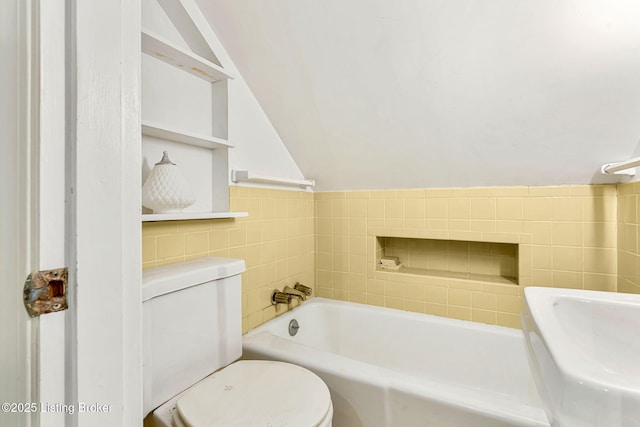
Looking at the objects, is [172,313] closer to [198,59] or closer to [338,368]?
[338,368]

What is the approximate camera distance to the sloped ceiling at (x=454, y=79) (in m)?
1.13

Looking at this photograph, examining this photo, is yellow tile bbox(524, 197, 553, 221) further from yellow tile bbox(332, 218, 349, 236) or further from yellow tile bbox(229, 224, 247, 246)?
yellow tile bbox(229, 224, 247, 246)

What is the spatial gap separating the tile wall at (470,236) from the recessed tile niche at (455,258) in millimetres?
107

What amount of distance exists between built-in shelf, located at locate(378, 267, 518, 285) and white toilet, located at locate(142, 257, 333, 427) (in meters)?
1.15

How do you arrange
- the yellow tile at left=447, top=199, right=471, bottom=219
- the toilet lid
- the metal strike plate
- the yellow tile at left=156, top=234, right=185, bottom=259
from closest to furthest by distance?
the metal strike plate → the toilet lid → the yellow tile at left=156, top=234, right=185, bottom=259 → the yellow tile at left=447, top=199, right=471, bottom=219

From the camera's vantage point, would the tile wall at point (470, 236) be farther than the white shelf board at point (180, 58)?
Yes

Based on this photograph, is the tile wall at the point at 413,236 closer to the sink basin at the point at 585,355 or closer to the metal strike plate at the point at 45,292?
the sink basin at the point at 585,355

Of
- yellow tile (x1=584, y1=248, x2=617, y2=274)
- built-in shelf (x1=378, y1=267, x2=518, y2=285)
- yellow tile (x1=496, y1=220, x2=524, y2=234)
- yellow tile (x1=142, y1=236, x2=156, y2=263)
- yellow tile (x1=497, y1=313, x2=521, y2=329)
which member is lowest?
yellow tile (x1=497, y1=313, x2=521, y2=329)

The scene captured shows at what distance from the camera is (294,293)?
186cm

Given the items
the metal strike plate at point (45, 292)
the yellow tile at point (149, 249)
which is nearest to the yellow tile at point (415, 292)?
the yellow tile at point (149, 249)

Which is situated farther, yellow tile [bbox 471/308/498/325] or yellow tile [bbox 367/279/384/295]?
yellow tile [bbox 367/279/384/295]

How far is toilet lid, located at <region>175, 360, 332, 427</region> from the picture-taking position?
85cm

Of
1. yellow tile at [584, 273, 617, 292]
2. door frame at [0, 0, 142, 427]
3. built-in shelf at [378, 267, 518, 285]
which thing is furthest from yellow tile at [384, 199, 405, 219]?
door frame at [0, 0, 142, 427]

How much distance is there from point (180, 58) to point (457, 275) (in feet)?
6.28
